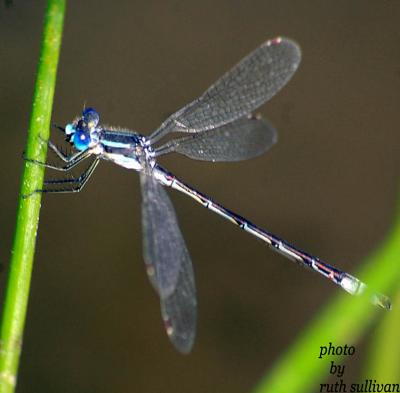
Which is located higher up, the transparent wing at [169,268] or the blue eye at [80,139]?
the blue eye at [80,139]

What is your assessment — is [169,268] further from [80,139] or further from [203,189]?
[203,189]

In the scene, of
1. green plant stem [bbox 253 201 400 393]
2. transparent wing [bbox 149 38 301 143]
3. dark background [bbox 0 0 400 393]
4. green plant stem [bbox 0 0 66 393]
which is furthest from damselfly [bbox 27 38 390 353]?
dark background [bbox 0 0 400 393]

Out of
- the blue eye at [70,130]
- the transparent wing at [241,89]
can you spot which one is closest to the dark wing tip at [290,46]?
the transparent wing at [241,89]

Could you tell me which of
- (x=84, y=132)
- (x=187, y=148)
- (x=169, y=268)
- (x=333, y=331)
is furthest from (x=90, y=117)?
(x=333, y=331)

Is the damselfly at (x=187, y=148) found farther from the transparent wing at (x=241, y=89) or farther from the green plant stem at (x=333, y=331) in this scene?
the green plant stem at (x=333, y=331)

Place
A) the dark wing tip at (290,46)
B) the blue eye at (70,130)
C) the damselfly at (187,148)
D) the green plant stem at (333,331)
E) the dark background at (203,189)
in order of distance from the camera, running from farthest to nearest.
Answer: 1. the dark background at (203,189)
2. the dark wing tip at (290,46)
3. the blue eye at (70,130)
4. the damselfly at (187,148)
5. the green plant stem at (333,331)

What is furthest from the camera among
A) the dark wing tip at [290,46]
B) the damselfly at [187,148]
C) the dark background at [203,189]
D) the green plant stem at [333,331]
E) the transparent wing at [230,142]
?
the dark background at [203,189]
